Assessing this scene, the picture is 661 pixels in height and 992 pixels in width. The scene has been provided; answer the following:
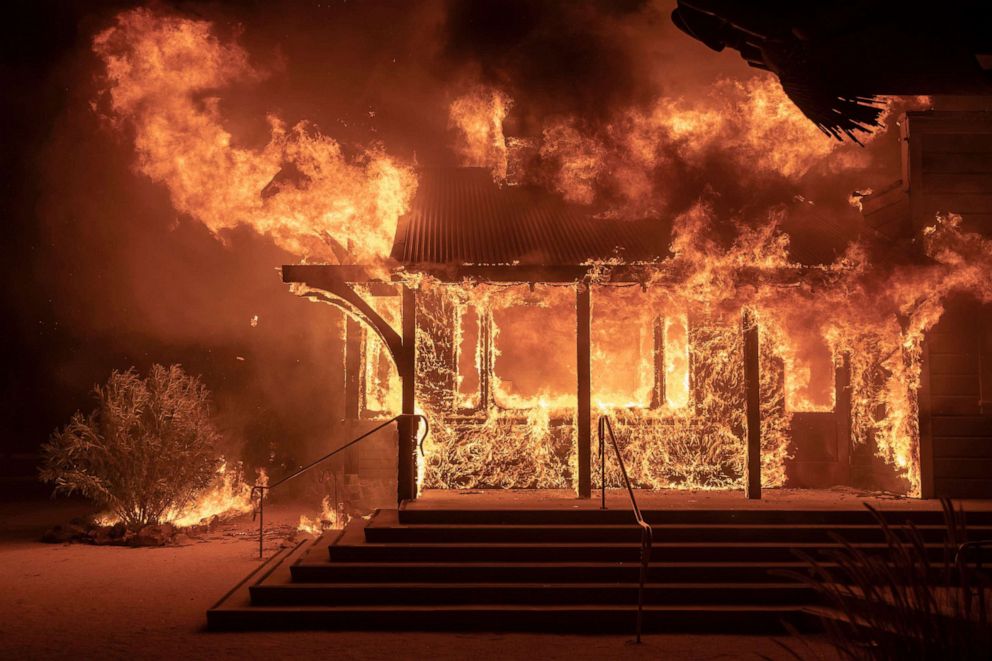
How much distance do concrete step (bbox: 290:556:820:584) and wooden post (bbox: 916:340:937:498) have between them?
4.80 meters

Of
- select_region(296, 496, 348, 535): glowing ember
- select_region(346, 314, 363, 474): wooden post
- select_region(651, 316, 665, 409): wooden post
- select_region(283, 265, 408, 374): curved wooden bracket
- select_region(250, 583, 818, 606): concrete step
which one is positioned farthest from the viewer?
select_region(346, 314, 363, 474): wooden post

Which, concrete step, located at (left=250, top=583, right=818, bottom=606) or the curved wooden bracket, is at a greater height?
the curved wooden bracket

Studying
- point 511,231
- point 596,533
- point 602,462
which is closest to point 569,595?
point 596,533

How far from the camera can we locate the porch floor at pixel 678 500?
10.4m

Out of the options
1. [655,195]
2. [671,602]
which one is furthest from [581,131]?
[671,602]

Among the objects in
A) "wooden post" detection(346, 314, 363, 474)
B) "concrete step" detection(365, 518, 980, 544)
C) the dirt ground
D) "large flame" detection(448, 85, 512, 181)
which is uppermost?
"large flame" detection(448, 85, 512, 181)

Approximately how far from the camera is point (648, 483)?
14.0 meters

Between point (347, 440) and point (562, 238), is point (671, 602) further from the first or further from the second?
point (347, 440)

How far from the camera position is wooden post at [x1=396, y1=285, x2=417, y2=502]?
1114 centimetres

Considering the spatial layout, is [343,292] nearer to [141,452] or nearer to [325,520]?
[325,520]

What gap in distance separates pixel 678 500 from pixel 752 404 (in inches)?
69.3

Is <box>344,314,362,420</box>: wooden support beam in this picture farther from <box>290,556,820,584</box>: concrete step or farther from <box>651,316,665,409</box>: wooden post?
<box>290,556,820,584</box>: concrete step

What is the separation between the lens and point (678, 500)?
11539mm

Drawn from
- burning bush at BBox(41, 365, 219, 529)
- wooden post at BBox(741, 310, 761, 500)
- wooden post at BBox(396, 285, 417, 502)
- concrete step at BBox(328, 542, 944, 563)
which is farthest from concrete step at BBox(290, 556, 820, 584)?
burning bush at BBox(41, 365, 219, 529)
